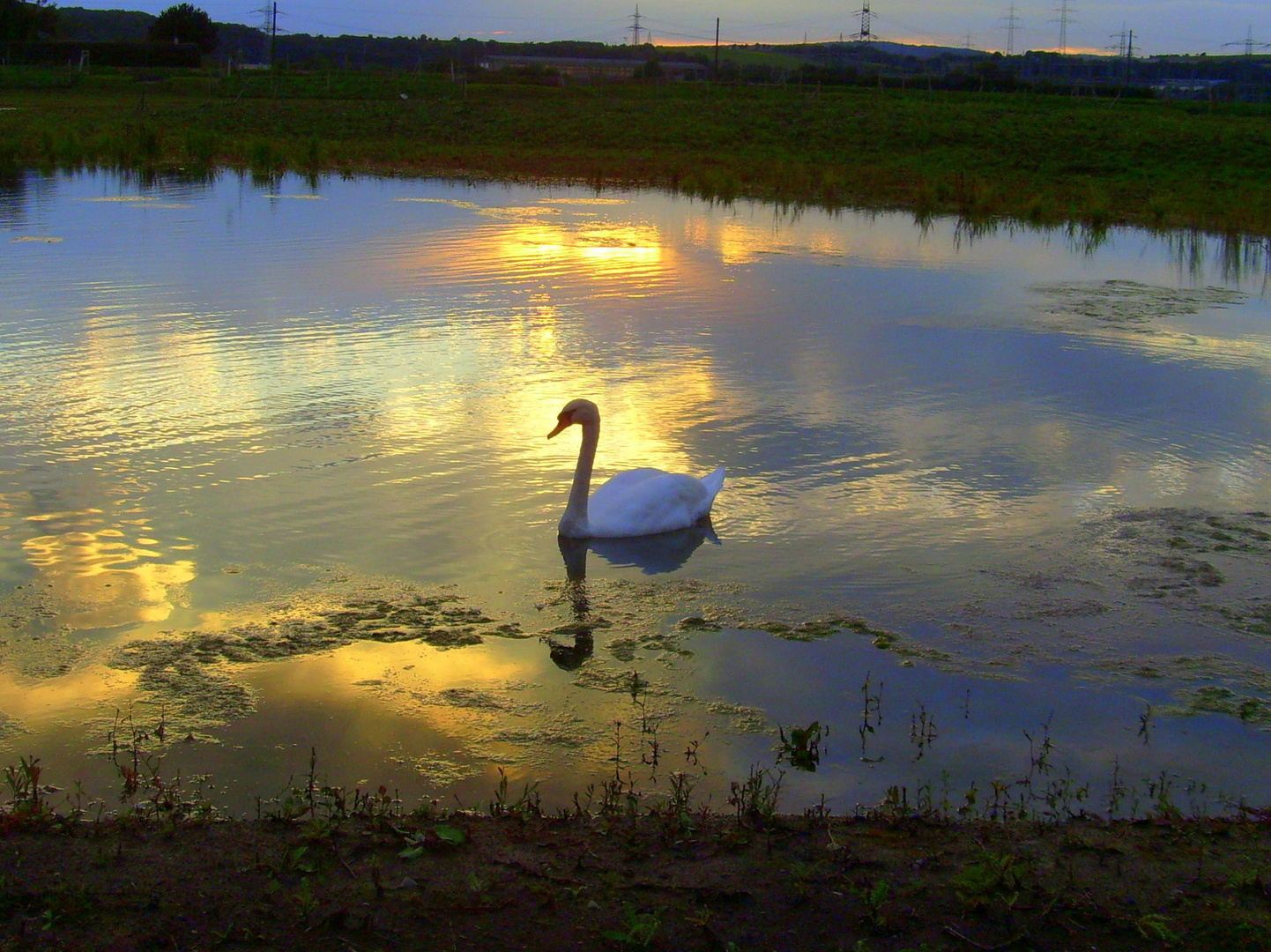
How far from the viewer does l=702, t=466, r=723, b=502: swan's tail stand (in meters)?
7.98

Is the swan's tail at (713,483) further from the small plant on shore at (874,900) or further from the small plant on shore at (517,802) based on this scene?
the small plant on shore at (874,900)

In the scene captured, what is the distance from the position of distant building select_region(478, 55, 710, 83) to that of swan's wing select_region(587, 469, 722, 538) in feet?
257

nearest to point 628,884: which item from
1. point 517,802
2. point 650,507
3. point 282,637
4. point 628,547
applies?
point 517,802

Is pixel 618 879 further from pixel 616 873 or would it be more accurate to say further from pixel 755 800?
pixel 755 800

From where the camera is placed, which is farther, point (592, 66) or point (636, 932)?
point (592, 66)

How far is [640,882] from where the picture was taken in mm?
3861

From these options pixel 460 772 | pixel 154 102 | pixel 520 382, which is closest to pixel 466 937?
pixel 460 772

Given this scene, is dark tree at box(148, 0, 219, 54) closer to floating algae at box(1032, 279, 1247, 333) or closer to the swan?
floating algae at box(1032, 279, 1247, 333)

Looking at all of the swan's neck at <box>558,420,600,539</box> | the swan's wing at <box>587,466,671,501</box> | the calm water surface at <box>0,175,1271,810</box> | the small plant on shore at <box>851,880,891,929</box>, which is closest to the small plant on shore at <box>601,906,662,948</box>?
the small plant on shore at <box>851,880,891,929</box>

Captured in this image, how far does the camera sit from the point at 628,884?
12.7ft

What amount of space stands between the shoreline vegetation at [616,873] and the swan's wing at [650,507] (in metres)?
3.12

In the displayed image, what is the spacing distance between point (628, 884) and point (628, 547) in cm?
381

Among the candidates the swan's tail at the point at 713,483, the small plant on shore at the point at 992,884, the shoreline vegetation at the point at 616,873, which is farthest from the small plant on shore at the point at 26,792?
the swan's tail at the point at 713,483

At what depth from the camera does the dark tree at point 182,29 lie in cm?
7831
